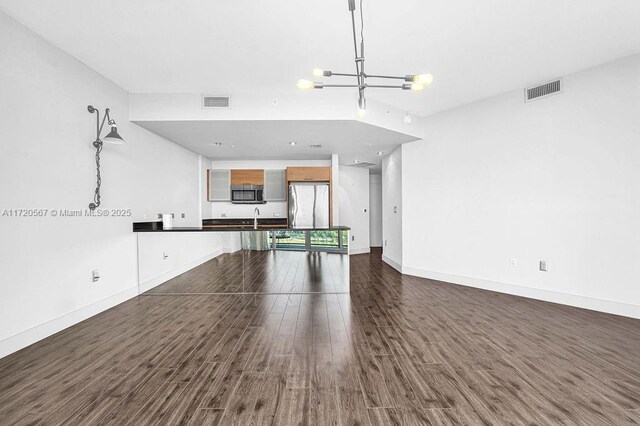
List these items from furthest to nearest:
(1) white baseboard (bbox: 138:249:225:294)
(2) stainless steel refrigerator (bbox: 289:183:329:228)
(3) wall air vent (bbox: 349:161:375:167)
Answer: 1. (3) wall air vent (bbox: 349:161:375:167)
2. (2) stainless steel refrigerator (bbox: 289:183:329:228)
3. (1) white baseboard (bbox: 138:249:225:294)

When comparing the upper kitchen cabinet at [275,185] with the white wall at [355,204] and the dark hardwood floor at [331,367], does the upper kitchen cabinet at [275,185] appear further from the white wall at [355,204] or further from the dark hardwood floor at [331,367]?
the dark hardwood floor at [331,367]

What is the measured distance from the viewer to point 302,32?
8.58 feet

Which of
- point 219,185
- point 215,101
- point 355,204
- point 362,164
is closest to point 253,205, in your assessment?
point 219,185

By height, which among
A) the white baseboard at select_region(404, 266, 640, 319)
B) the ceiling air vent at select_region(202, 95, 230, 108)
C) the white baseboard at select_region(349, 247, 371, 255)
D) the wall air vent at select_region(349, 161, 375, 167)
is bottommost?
the white baseboard at select_region(404, 266, 640, 319)

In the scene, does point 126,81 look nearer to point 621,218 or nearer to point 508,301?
point 508,301

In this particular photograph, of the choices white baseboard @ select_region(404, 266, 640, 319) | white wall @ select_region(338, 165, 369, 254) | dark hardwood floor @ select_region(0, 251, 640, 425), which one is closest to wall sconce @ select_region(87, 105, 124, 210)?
dark hardwood floor @ select_region(0, 251, 640, 425)

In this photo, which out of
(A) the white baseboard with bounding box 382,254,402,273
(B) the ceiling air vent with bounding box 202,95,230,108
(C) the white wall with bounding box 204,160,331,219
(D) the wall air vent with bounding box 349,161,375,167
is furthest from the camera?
(D) the wall air vent with bounding box 349,161,375,167

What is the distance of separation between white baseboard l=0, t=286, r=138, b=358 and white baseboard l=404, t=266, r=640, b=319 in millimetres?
4613

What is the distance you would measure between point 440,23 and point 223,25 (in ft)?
6.55

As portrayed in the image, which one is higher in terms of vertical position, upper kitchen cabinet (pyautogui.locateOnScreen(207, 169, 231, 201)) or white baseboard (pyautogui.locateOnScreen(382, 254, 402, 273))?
upper kitchen cabinet (pyautogui.locateOnScreen(207, 169, 231, 201))

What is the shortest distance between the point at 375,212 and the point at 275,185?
11.2 ft

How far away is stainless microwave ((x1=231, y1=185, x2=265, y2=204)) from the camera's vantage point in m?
6.65

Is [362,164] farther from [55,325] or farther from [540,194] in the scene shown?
[55,325]

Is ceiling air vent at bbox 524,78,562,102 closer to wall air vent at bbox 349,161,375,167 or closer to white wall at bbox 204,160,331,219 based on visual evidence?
wall air vent at bbox 349,161,375,167
